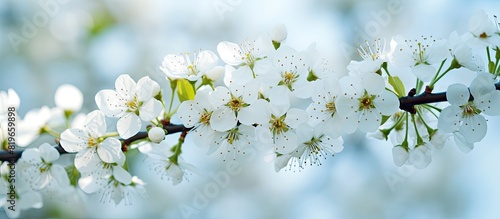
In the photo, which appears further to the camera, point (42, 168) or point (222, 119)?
point (42, 168)

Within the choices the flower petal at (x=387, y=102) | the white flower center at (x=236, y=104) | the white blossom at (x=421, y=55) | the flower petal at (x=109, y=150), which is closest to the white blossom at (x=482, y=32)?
the white blossom at (x=421, y=55)

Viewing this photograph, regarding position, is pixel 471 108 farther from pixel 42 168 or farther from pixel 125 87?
pixel 42 168

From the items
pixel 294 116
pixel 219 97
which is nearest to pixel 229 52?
pixel 219 97

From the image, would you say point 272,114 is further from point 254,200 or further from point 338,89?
point 254,200

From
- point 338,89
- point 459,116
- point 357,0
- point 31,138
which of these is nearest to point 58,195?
point 31,138

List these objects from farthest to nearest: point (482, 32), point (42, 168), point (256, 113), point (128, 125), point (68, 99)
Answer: point (68, 99), point (42, 168), point (482, 32), point (128, 125), point (256, 113)

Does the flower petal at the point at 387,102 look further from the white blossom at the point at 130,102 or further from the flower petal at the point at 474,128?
the white blossom at the point at 130,102
